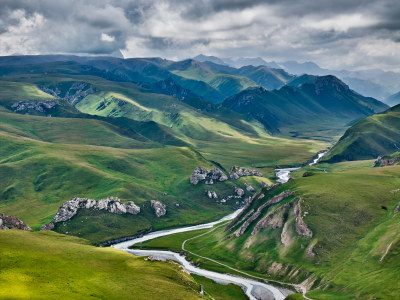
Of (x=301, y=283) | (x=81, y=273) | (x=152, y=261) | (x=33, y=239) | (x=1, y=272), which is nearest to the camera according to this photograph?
(x=1, y=272)

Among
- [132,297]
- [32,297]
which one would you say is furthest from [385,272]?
[32,297]

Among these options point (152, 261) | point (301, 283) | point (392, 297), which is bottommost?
point (301, 283)

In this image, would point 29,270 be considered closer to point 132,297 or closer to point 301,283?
point 132,297

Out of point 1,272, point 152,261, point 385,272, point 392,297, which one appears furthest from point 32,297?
point 385,272

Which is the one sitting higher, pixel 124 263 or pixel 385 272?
pixel 385 272

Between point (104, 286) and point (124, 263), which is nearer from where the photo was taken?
point (104, 286)

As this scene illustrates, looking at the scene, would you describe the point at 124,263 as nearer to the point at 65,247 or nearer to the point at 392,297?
the point at 65,247

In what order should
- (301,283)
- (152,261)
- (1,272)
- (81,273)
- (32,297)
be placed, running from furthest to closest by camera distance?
(301,283)
(152,261)
(81,273)
(1,272)
(32,297)
